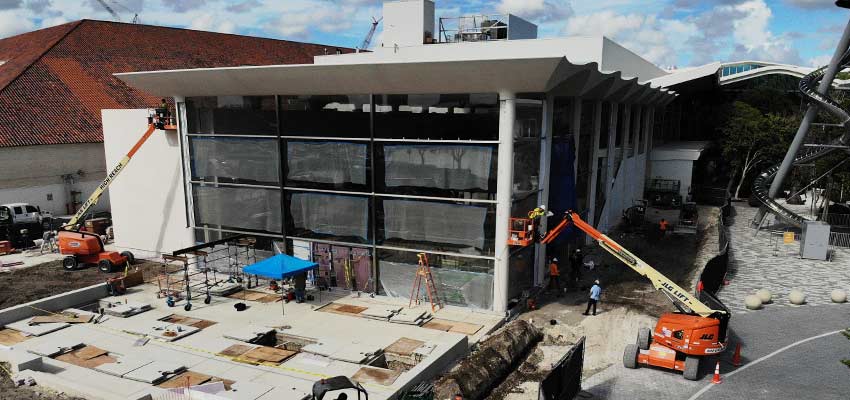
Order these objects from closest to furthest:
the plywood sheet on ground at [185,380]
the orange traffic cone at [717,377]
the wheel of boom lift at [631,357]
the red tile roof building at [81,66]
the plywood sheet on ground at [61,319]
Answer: the plywood sheet on ground at [185,380]
the orange traffic cone at [717,377]
the wheel of boom lift at [631,357]
the plywood sheet on ground at [61,319]
the red tile roof building at [81,66]

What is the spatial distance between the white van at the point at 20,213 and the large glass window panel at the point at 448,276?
23.8m

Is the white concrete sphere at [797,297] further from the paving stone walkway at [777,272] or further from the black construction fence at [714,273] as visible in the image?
the black construction fence at [714,273]

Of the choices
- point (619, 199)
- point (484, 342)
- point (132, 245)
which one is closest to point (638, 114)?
point (619, 199)

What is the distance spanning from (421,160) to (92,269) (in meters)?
17.5

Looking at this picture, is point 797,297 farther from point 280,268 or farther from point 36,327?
point 36,327

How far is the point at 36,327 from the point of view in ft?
61.0

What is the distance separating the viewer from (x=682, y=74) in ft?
136

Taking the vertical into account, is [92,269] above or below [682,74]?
below

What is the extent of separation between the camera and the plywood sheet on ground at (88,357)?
15.8 m

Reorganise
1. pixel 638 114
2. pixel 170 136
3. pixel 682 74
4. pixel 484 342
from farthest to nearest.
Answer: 1. pixel 682 74
2. pixel 638 114
3. pixel 170 136
4. pixel 484 342

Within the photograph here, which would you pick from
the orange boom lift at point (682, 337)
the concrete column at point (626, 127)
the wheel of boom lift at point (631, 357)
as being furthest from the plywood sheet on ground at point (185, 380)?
the concrete column at point (626, 127)

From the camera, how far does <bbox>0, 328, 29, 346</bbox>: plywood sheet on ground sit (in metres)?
17.5

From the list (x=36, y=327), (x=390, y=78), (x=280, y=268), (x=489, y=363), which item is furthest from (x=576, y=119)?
(x=36, y=327)

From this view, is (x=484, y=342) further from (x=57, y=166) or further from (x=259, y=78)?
(x=57, y=166)
